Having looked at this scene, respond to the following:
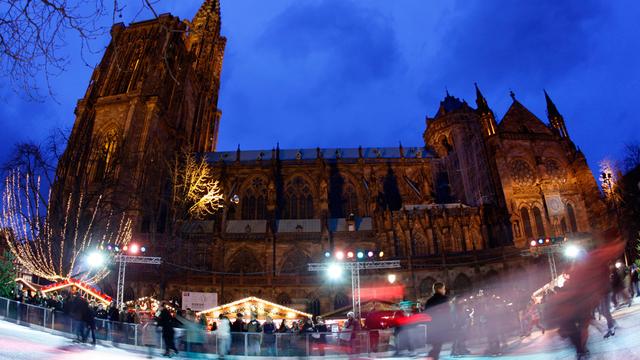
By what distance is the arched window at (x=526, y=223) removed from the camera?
107 ft

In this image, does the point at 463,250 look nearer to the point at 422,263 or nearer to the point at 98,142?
Result: the point at 422,263

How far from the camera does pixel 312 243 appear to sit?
34.7 meters

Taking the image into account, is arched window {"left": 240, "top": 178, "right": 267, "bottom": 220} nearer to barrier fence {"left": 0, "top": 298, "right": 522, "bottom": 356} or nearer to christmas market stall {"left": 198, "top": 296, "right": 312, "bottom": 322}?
christmas market stall {"left": 198, "top": 296, "right": 312, "bottom": 322}

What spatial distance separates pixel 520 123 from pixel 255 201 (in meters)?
29.6

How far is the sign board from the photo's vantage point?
2564cm

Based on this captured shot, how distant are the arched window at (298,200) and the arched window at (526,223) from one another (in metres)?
20.9

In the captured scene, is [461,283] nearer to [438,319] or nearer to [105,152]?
[438,319]

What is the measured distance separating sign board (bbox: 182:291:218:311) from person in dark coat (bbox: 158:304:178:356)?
55.3ft

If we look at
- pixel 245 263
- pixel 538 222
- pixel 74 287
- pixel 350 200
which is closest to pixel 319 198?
pixel 350 200

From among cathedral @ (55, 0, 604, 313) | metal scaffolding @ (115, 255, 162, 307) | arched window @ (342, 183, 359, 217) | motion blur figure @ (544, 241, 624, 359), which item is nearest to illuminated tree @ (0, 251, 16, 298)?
metal scaffolding @ (115, 255, 162, 307)

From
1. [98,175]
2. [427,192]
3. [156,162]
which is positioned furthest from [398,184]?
[98,175]

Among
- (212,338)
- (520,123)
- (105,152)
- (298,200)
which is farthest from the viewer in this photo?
(298,200)

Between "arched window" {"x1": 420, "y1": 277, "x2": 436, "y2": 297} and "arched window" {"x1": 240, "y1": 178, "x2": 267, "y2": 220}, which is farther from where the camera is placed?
"arched window" {"x1": 240, "y1": 178, "x2": 267, "y2": 220}

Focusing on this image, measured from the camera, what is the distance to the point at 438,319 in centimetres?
684
